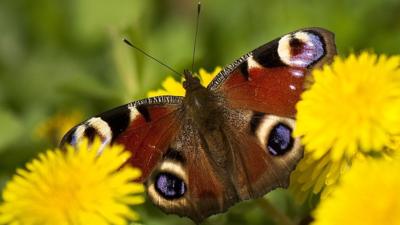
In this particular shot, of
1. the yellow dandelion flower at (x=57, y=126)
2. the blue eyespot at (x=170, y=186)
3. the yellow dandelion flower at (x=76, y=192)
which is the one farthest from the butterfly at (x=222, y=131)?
the yellow dandelion flower at (x=57, y=126)

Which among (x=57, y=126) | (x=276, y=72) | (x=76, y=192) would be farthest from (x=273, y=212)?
(x=57, y=126)

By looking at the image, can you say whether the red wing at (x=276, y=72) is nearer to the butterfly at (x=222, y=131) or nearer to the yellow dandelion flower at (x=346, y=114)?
the butterfly at (x=222, y=131)

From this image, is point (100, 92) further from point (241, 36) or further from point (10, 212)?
point (10, 212)

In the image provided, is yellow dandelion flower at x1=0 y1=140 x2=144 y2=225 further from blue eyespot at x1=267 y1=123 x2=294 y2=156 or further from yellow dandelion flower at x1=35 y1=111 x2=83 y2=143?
yellow dandelion flower at x1=35 y1=111 x2=83 y2=143

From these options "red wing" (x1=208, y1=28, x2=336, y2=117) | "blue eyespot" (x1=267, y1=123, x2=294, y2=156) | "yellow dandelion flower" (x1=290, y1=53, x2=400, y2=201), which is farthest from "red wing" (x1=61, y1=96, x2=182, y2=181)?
"yellow dandelion flower" (x1=290, y1=53, x2=400, y2=201)

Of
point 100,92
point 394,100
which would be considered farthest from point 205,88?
point 100,92
